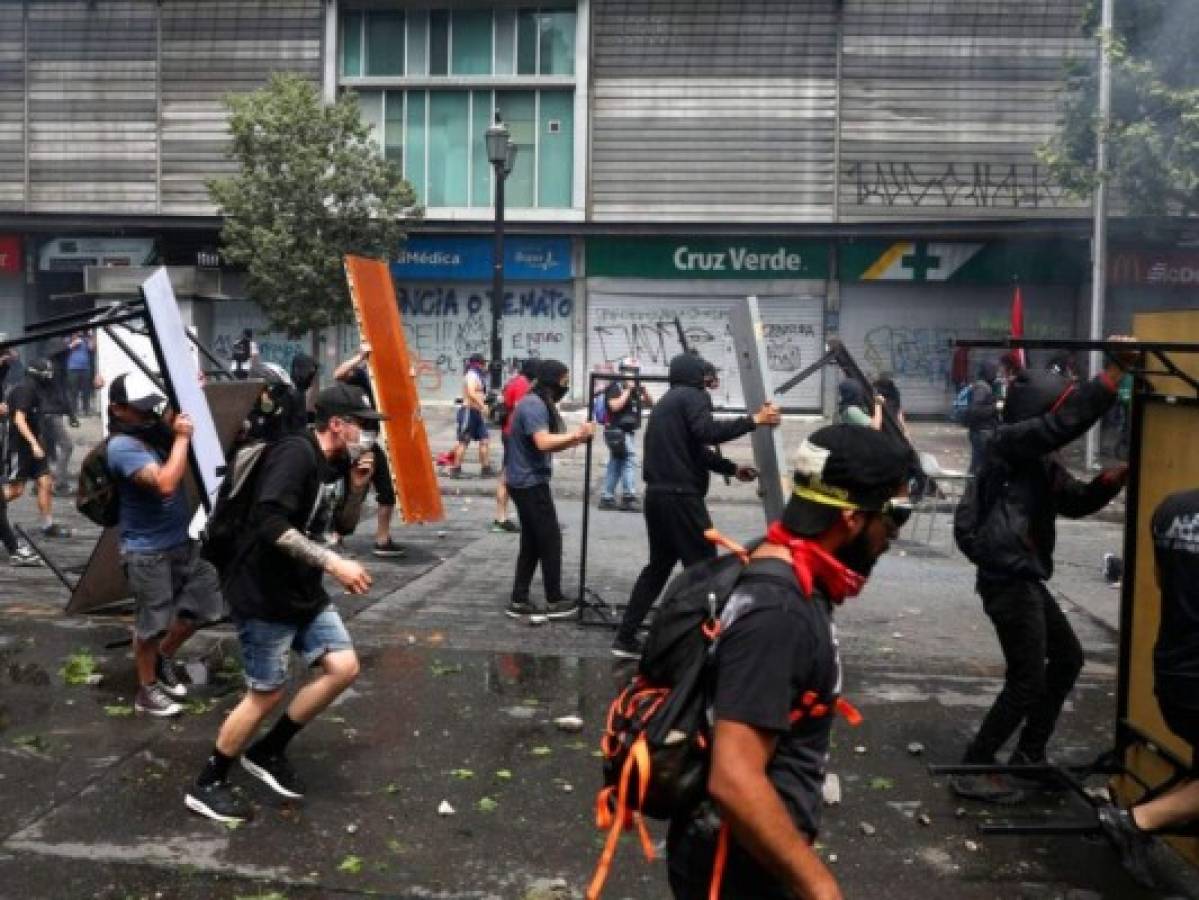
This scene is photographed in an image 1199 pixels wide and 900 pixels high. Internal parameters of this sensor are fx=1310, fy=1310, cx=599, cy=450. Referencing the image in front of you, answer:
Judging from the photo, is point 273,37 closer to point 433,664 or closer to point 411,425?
point 411,425

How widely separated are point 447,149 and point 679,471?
20867 mm

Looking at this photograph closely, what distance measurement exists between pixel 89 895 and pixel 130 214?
25116 millimetres

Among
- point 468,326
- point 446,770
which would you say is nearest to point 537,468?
point 446,770

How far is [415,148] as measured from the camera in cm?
2727

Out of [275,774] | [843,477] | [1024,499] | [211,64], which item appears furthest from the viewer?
[211,64]

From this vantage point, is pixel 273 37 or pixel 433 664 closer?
pixel 433 664

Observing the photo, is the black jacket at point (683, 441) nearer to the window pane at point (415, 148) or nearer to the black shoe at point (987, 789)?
the black shoe at point (987, 789)

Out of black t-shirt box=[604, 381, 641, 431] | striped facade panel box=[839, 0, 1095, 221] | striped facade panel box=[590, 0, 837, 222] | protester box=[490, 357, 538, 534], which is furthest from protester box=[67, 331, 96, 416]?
striped facade panel box=[839, 0, 1095, 221]

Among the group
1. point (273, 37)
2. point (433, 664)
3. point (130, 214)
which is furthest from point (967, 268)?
point (433, 664)

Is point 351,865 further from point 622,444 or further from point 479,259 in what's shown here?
point 479,259

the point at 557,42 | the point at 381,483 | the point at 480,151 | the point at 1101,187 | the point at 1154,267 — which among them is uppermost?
the point at 557,42

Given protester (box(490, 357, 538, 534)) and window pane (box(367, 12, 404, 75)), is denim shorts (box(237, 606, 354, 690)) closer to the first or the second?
protester (box(490, 357, 538, 534))

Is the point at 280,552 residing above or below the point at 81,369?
below

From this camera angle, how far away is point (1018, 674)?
5418 mm
